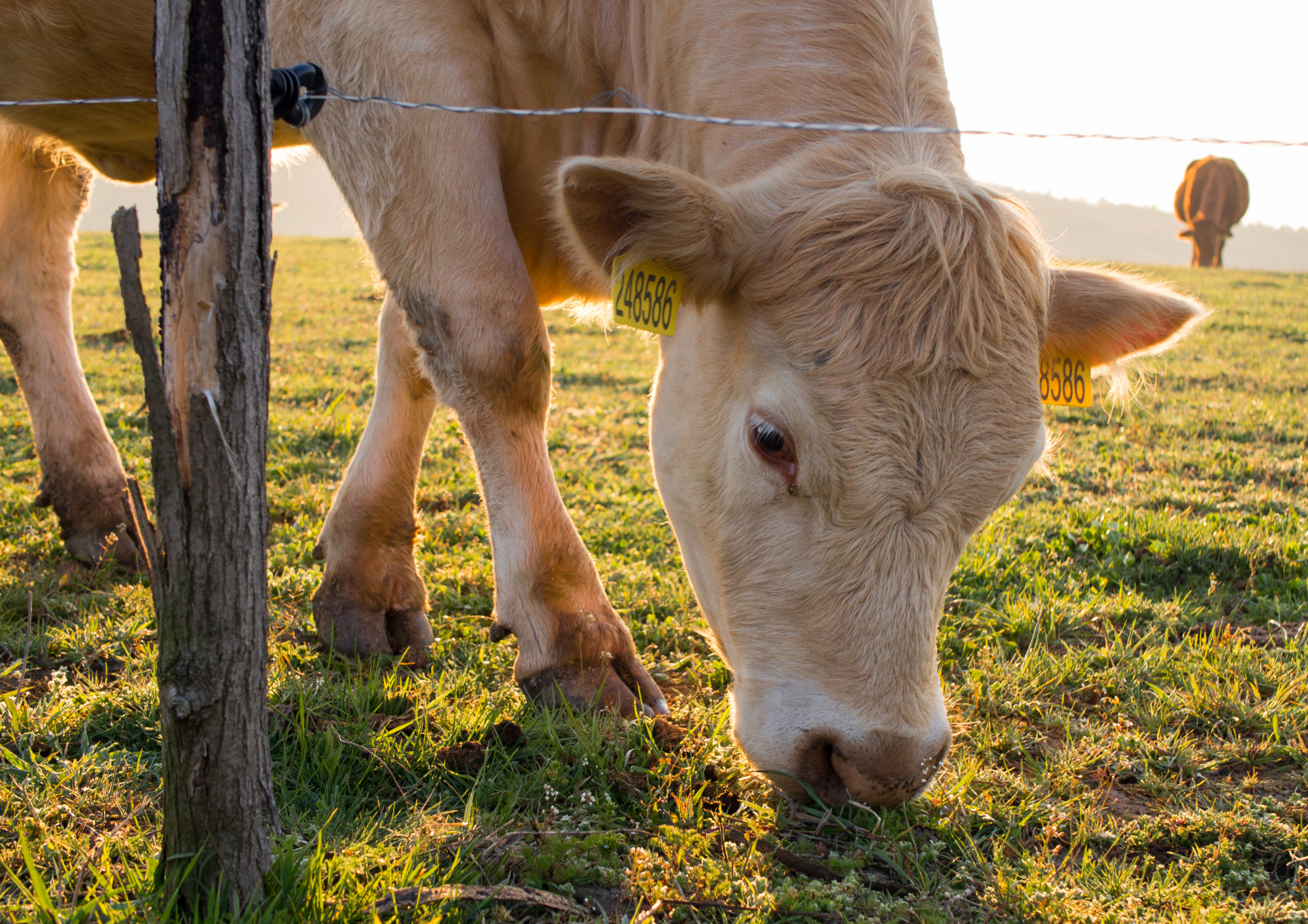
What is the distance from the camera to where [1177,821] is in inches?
91.4

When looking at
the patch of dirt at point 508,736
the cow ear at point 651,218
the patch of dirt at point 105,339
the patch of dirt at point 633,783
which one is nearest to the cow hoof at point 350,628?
the patch of dirt at point 508,736

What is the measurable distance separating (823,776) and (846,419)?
83 centimetres

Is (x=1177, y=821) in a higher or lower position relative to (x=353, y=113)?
lower

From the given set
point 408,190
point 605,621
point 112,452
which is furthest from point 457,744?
point 112,452

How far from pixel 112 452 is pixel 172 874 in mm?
2918

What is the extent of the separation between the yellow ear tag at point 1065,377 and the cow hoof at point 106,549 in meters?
3.32

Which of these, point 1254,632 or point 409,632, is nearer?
point 409,632

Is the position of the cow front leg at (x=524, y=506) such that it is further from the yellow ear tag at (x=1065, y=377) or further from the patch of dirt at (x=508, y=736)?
the yellow ear tag at (x=1065, y=377)

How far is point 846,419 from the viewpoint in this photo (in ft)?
7.14

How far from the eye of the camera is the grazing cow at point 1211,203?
30.0 metres

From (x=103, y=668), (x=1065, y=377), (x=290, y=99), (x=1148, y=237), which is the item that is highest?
(x=1148, y=237)

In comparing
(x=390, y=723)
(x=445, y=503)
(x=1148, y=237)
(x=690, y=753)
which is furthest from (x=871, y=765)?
(x=1148, y=237)

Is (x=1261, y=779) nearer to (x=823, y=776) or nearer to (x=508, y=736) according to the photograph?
(x=823, y=776)

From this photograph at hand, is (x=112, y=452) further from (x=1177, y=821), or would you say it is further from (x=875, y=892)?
(x=1177, y=821)
